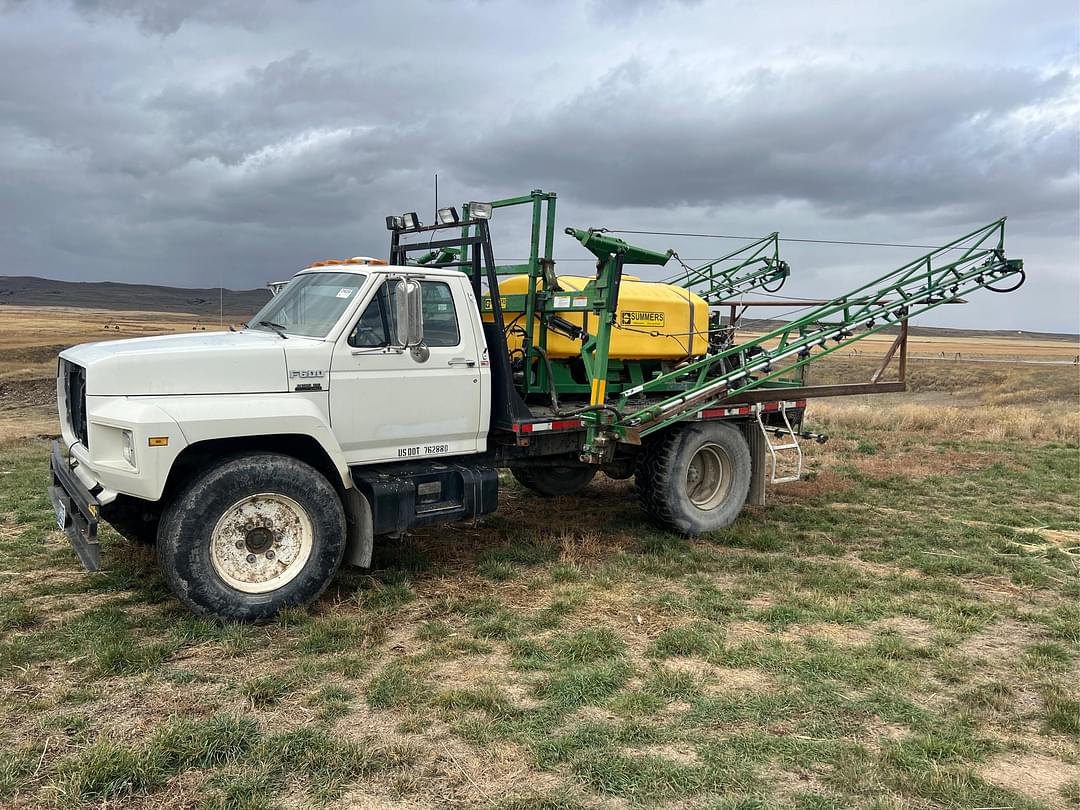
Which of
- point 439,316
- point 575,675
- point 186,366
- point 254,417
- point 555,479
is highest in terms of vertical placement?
point 439,316

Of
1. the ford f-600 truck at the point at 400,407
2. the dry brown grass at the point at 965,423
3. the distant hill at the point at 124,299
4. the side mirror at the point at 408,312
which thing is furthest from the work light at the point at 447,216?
the distant hill at the point at 124,299

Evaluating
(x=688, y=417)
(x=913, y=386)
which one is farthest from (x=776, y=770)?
(x=913, y=386)

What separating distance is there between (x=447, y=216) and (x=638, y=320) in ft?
6.91

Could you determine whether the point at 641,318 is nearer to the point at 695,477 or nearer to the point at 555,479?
the point at 695,477

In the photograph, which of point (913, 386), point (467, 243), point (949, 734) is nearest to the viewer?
point (949, 734)

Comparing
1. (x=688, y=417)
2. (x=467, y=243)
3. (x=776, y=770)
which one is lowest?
(x=776, y=770)

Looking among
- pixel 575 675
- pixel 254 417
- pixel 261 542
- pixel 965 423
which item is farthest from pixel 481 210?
pixel 965 423

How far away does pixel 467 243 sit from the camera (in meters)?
6.91

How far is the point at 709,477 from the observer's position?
8.49 m

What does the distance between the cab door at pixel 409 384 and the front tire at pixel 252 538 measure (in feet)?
1.80

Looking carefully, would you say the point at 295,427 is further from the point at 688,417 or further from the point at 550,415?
the point at 688,417

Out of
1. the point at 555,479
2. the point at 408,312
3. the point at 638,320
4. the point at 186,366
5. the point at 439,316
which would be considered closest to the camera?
the point at 186,366

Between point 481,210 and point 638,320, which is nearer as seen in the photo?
point 481,210

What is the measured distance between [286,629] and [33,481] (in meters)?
6.19
